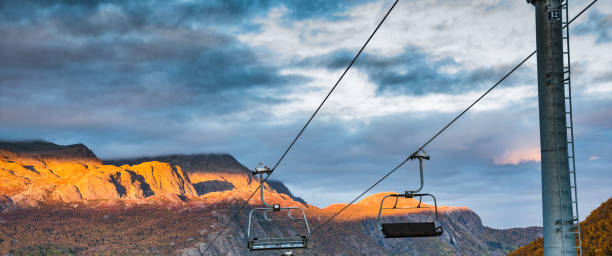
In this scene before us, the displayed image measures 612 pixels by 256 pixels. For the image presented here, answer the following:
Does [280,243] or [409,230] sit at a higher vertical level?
[409,230]

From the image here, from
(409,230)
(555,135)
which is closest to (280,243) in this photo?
(409,230)

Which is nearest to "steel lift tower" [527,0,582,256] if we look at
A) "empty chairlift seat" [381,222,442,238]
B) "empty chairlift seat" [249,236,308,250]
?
"empty chairlift seat" [381,222,442,238]

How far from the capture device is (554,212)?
20672mm

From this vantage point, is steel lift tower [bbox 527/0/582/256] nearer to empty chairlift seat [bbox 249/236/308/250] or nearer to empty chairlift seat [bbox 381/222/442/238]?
empty chairlift seat [bbox 381/222/442/238]

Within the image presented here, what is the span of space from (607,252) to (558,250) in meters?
173

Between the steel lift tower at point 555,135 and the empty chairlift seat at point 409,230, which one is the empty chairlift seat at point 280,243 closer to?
the empty chairlift seat at point 409,230

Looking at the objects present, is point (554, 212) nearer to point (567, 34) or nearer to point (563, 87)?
point (563, 87)

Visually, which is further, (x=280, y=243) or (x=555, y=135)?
(x=280, y=243)

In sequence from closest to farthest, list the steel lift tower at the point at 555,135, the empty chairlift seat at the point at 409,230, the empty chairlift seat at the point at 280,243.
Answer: the steel lift tower at the point at 555,135
the empty chairlift seat at the point at 409,230
the empty chairlift seat at the point at 280,243

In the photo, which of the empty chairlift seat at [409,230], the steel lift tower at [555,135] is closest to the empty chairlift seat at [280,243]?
the empty chairlift seat at [409,230]

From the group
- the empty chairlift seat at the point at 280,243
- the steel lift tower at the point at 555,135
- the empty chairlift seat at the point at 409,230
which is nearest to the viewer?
the steel lift tower at the point at 555,135

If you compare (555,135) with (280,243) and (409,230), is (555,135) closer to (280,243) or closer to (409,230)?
(409,230)

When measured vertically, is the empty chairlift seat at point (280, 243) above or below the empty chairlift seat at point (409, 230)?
below

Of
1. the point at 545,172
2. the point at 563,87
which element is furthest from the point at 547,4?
the point at 545,172
